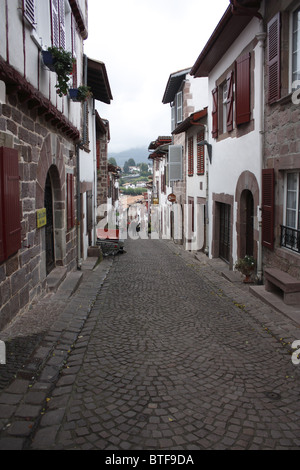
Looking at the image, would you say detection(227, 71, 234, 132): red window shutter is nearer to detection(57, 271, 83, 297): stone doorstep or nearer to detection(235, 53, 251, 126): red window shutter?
detection(235, 53, 251, 126): red window shutter

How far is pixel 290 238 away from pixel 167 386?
13.4ft

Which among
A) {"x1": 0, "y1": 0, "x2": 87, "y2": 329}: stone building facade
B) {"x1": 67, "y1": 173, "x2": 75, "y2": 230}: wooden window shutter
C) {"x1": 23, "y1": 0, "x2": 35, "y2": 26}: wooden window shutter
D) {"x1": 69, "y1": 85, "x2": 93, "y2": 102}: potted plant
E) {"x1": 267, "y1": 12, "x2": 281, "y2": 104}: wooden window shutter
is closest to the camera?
{"x1": 0, "y1": 0, "x2": 87, "y2": 329}: stone building facade

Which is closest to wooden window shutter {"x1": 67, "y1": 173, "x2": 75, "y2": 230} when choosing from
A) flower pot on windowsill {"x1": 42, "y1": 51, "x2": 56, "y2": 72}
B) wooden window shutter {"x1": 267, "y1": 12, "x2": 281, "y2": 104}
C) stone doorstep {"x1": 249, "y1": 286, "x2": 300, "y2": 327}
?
flower pot on windowsill {"x1": 42, "y1": 51, "x2": 56, "y2": 72}

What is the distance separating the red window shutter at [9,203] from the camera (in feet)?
15.1

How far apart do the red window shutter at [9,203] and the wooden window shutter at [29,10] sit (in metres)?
1.89

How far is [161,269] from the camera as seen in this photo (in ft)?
36.9

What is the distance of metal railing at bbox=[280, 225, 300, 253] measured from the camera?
6.71 meters

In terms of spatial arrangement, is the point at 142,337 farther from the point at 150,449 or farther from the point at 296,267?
the point at 296,267

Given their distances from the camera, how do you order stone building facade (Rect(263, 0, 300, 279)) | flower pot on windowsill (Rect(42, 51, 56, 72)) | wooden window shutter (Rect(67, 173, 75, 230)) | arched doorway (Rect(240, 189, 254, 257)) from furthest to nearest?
arched doorway (Rect(240, 189, 254, 257)) → wooden window shutter (Rect(67, 173, 75, 230)) → stone building facade (Rect(263, 0, 300, 279)) → flower pot on windowsill (Rect(42, 51, 56, 72))

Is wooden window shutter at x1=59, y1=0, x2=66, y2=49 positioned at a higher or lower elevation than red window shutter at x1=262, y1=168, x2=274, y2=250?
higher

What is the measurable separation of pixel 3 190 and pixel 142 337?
8.25 ft

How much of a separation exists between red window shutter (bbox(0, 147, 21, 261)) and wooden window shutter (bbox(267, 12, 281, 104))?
4.66 m

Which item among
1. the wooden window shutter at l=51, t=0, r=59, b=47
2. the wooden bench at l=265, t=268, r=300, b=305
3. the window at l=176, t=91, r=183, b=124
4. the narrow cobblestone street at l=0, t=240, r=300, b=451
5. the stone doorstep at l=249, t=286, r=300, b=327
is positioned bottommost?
the narrow cobblestone street at l=0, t=240, r=300, b=451
